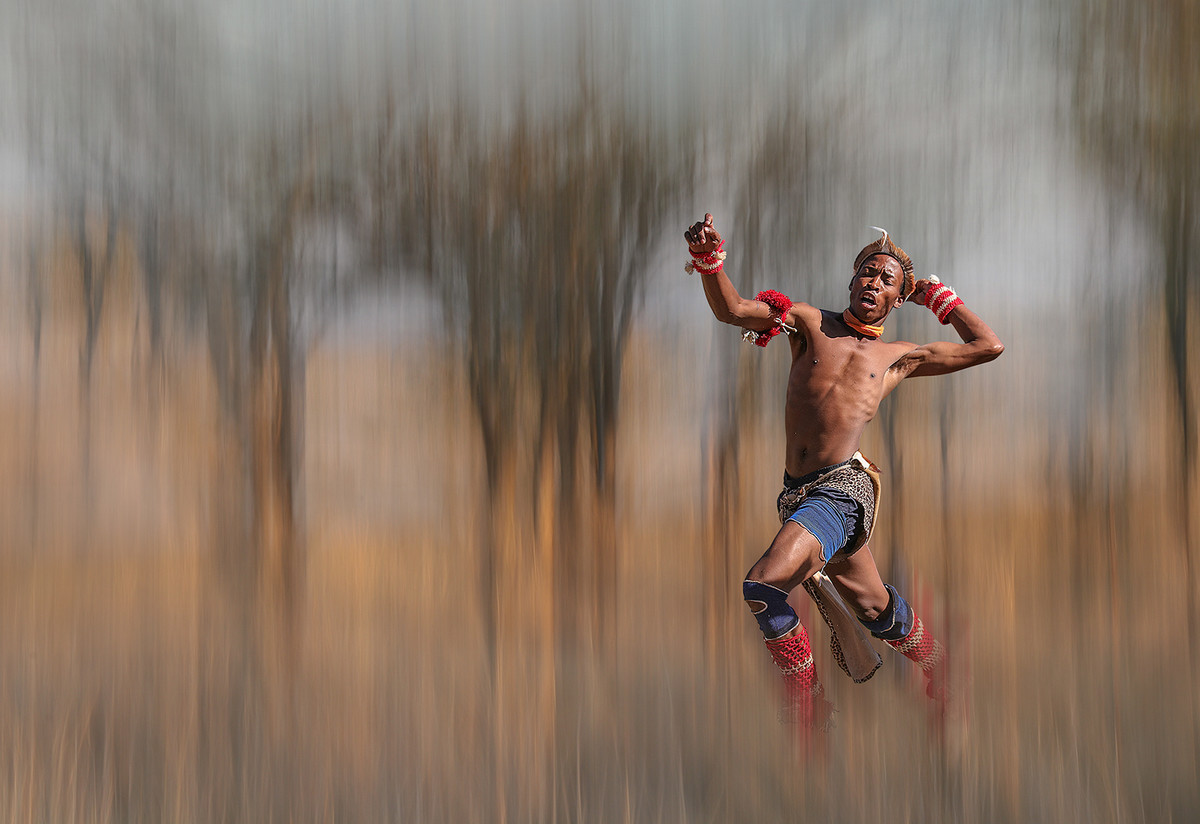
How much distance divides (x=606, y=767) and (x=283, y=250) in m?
3.95

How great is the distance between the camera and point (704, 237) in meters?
3.71

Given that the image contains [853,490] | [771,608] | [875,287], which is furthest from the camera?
[875,287]

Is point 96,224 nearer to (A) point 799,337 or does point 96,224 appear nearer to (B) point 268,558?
(B) point 268,558

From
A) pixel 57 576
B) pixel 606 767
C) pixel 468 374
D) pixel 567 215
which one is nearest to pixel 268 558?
pixel 57 576

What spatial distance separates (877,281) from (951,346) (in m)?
0.43

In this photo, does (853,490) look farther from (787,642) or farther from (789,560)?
(787,642)

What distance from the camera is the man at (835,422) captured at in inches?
146

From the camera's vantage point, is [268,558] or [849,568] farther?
[268,558]

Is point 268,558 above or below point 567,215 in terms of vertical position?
below

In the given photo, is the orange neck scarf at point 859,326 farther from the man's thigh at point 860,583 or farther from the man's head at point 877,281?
the man's thigh at point 860,583

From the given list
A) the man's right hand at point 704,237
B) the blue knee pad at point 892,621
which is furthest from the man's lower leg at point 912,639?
the man's right hand at point 704,237

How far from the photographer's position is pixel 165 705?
14.3ft

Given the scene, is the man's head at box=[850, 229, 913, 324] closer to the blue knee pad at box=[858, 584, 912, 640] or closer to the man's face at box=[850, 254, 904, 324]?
the man's face at box=[850, 254, 904, 324]

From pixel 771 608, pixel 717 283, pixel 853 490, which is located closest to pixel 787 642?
pixel 771 608
